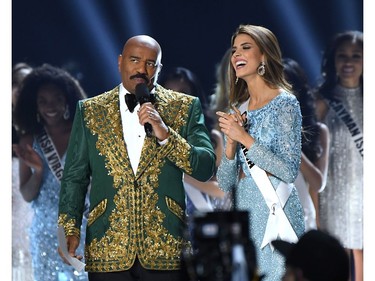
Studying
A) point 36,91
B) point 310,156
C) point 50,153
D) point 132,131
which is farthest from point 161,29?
point 132,131

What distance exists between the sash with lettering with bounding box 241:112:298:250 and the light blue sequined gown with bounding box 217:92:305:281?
0.8 inches

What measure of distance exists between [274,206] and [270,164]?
191 millimetres

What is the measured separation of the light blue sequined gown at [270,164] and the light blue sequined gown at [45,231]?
8.05 ft

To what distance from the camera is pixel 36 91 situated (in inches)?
272

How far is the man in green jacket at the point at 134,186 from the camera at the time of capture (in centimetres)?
464

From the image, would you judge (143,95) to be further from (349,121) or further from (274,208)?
(349,121)

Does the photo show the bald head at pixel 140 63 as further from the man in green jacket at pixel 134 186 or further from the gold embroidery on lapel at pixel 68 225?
the gold embroidery on lapel at pixel 68 225

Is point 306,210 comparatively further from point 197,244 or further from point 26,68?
point 197,244

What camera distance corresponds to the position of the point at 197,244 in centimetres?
263

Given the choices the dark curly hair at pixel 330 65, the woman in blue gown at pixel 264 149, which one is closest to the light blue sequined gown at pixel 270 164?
the woman in blue gown at pixel 264 149
